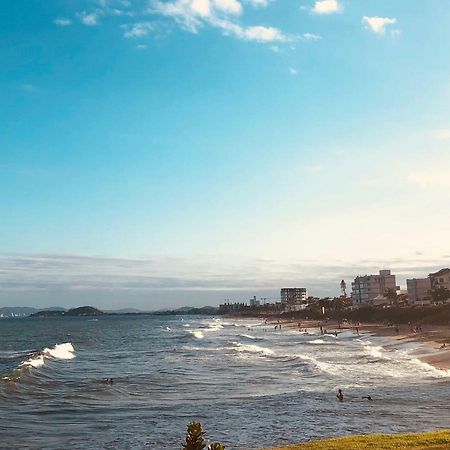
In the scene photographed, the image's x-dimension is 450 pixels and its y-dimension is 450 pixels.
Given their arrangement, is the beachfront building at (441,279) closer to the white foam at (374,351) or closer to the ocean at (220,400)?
the white foam at (374,351)

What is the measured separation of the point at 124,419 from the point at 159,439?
5.04 metres

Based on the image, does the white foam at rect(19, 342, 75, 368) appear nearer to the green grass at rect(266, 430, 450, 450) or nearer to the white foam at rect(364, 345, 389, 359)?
the white foam at rect(364, 345, 389, 359)

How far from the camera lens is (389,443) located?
17297 millimetres

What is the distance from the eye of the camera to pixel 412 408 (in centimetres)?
2861

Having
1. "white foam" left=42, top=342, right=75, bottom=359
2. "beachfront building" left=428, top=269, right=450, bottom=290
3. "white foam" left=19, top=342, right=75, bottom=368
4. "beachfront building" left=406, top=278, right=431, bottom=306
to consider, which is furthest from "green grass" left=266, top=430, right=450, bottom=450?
"beachfront building" left=406, top=278, right=431, bottom=306

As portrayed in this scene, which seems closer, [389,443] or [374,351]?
[389,443]

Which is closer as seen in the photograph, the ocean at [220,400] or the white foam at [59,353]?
the ocean at [220,400]

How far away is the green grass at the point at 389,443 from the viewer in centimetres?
1614

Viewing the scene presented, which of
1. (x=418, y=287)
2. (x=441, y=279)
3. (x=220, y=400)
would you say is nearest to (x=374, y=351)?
(x=220, y=400)

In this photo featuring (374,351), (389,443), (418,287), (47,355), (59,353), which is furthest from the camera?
(418,287)

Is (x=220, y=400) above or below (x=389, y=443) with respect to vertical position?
below

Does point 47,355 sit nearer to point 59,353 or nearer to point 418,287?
point 59,353

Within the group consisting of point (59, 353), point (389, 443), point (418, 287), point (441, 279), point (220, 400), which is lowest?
point (59, 353)

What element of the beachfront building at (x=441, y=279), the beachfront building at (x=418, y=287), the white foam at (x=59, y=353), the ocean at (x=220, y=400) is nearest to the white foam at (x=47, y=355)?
the white foam at (x=59, y=353)
